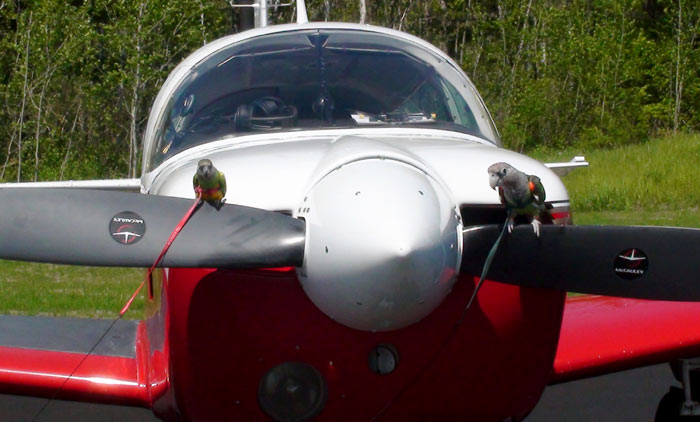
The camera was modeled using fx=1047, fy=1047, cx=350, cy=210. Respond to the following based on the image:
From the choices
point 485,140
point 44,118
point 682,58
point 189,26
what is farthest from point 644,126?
point 485,140

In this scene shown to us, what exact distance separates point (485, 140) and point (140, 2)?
58.8 ft

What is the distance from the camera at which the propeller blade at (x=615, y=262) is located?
3490 mm

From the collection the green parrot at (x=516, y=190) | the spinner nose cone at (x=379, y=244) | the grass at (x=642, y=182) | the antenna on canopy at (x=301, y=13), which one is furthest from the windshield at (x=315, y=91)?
the grass at (x=642, y=182)

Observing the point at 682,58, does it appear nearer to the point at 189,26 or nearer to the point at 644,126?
the point at 644,126

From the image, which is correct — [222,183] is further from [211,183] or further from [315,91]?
[315,91]

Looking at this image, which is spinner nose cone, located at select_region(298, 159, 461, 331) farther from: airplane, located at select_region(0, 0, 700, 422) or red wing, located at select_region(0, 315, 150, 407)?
red wing, located at select_region(0, 315, 150, 407)

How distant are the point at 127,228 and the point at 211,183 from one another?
0.30 metres

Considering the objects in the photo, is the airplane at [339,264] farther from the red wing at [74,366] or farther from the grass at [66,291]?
the grass at [66,291]

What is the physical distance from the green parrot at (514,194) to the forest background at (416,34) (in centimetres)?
1791

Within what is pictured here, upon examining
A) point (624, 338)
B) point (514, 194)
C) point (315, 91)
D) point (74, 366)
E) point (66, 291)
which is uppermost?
point (315, 91)

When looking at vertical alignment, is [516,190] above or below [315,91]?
below

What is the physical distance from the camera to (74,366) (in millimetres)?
4785

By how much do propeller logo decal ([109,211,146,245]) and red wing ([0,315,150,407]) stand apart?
4.50 feet

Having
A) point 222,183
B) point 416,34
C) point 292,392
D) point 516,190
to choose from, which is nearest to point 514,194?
point 516,190
